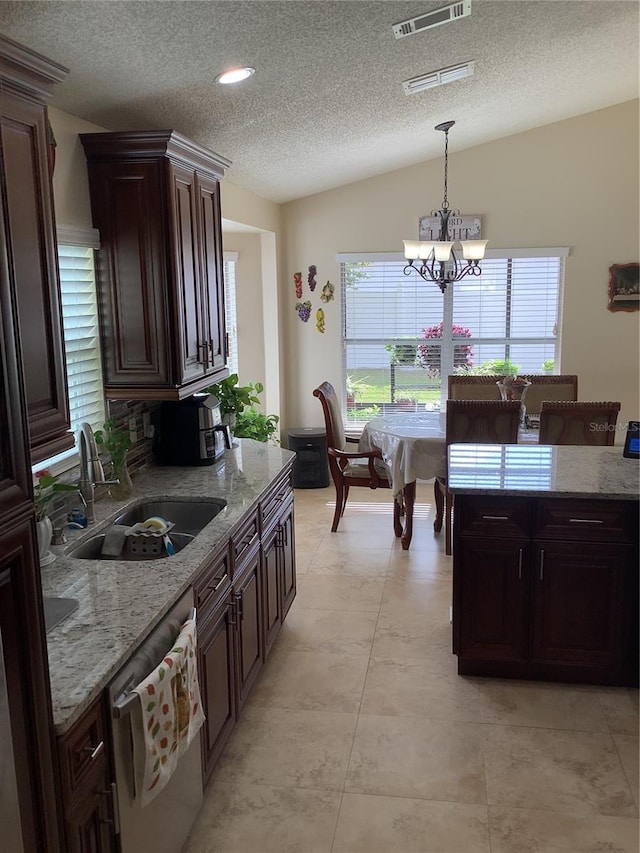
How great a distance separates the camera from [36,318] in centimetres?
202

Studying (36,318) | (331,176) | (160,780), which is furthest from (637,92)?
(160,780)

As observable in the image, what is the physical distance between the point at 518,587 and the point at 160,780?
1.86m

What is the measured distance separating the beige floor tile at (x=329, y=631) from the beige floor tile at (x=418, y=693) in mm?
228

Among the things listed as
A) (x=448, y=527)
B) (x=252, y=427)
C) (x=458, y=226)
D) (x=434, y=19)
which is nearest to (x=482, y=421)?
(x=448, y=527)

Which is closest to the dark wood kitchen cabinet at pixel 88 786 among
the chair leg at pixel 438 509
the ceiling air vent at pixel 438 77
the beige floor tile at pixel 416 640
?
the beige floor tile at pixel 416 640

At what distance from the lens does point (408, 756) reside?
2.87 meters

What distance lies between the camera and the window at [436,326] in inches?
253

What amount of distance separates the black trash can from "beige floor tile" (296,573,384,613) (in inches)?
76.7

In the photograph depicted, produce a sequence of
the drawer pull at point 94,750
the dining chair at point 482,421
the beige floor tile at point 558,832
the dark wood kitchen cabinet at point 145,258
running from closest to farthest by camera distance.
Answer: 1. the drawer pull at point 94,750
2. the beige floor tile at point 558,832
3. the dark wood kitchen cabinet at point 145,258
4. the dining chair at point 482,421

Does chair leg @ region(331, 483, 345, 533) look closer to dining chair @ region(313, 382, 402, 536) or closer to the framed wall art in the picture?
dining chair @ region(313, 382, 402, 536)

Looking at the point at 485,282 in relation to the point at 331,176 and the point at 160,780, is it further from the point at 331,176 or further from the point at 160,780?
the point at 160,780

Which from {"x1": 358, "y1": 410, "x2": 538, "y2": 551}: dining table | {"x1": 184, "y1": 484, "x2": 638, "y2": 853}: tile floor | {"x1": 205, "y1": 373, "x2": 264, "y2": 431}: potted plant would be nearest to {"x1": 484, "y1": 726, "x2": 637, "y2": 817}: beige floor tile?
{"x1": 184, "y1": 484, "x2": 638, "y2": 853}: tile floor

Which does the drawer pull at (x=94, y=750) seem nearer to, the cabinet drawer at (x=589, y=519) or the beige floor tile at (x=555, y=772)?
the beige floor tile at (x=555, y=772)

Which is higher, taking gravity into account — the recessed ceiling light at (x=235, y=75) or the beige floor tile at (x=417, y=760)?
the recessed ceiling light at (x=235, y=75)
